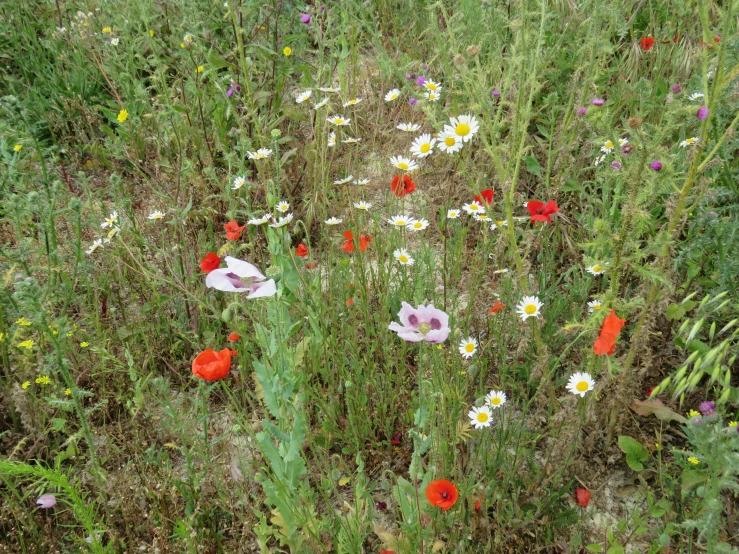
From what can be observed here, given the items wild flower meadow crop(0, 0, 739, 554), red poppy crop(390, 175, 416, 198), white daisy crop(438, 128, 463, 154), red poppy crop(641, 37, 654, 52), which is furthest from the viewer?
red poppy crop(641, 37, 654, 52)

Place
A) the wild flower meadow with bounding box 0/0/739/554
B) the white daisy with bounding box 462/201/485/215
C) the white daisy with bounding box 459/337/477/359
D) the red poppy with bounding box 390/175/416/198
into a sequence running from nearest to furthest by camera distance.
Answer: the wild flower meadow with bounding box 0/0/739/554 → the white daisy with bounding box 459/337/477/359 → the red poppy with bounding box 390/175/416/198 → the white daisy with bounding box 462/201/485/215

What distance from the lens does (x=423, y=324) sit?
4.24ft

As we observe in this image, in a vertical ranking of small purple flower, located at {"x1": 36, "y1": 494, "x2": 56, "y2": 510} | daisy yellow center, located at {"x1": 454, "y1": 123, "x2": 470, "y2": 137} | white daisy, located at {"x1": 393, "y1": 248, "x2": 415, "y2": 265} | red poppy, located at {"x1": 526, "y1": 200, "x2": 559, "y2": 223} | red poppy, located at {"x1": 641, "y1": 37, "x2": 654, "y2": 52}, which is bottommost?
small purple flower, located at {"x1": 36, "y1": 494, "x2": 56, "y2": 510}

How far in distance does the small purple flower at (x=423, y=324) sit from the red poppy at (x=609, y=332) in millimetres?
450

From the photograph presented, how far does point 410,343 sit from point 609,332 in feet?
3.02

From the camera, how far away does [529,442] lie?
1819 millimetres

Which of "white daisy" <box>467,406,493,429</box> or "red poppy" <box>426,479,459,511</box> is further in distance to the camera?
"white daisy" <box>467,406,493,429</box>

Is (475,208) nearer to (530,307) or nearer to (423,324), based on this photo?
(530,307)

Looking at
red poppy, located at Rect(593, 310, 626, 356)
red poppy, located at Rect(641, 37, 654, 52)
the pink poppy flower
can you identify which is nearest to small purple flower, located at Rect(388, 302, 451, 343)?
the pink poppy flower

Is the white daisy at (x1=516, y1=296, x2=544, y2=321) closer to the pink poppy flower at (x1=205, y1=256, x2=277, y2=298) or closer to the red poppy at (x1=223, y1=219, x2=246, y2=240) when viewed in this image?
the pink poppy flower at (x1=205, y1=256, x2=277, y2=298)

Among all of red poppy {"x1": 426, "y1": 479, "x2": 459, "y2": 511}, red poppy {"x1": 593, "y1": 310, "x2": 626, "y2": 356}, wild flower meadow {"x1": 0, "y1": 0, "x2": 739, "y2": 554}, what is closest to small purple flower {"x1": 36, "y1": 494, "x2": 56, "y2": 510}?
wild flower meadow {"x1": 0, "y1": 0, "x2": 739, "y2": 554}

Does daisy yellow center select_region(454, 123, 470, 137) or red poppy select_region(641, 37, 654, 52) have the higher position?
red poppy select_region(641, 37, 654, 52)

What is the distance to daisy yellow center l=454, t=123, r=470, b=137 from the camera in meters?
2.02

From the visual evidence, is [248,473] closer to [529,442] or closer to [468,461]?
[468,461]
